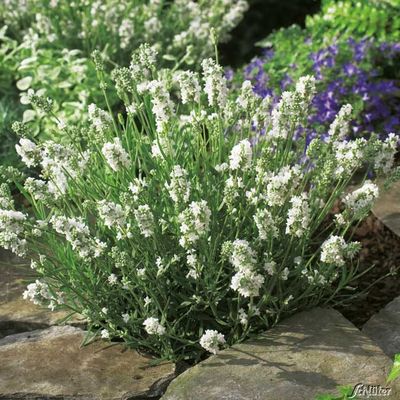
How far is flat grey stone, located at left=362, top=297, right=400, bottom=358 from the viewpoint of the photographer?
2893 mm

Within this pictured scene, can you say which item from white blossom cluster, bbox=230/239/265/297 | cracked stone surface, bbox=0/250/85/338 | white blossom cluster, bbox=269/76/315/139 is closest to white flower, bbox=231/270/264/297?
white blossom cluster, bbox=230/239/265/297

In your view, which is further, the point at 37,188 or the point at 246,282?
the point at 37,188

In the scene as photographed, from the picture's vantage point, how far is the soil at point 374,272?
3244 mm

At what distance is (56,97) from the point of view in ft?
16.7

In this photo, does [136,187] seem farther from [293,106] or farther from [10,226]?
[293,106]

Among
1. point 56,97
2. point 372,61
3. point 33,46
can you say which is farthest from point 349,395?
point 33,46

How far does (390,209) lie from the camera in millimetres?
3785

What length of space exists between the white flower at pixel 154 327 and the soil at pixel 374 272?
31.3 inches

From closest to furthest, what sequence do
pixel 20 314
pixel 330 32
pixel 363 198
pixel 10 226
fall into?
pixel 10 226
pixel 363 198
pixel 20 314
pixel 330 32

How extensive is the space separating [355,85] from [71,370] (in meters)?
2.56

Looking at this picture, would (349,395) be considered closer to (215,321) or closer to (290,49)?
(215,321)

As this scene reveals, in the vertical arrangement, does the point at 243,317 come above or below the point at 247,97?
below

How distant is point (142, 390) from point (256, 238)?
26.2 inches

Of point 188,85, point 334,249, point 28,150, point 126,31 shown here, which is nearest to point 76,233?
point 28,150
